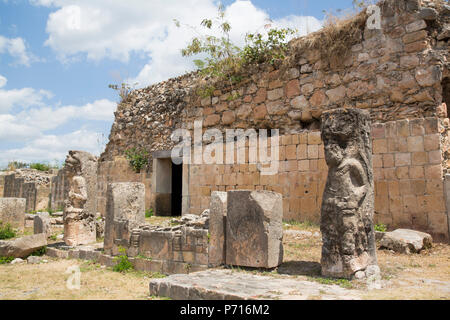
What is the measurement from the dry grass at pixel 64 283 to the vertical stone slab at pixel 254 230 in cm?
140

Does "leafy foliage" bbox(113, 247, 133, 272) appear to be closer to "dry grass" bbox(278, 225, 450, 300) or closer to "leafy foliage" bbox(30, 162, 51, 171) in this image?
"dry grass" bbox(278, 225, 450, 300)

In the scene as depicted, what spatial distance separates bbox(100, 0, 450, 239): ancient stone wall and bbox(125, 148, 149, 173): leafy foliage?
2620 mm

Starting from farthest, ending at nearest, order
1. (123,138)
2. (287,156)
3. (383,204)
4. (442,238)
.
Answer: (123,138)
(287,156)
(383,204)
(442,238)

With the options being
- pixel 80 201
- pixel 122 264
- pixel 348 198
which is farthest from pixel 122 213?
pixel 348 198

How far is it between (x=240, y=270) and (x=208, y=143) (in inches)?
271

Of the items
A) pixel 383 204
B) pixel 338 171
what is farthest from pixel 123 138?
pixel 338 171

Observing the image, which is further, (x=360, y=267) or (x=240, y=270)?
(x=240, y=270)

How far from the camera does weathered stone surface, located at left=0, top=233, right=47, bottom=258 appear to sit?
760cm

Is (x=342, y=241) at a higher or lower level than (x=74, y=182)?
lower

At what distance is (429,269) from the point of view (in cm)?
522

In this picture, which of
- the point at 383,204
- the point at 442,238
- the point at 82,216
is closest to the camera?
the point at 442,238

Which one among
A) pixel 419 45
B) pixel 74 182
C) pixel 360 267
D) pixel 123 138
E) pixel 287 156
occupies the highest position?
pixel 419 45

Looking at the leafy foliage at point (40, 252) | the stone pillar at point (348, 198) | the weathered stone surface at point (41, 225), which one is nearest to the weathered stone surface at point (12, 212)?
the weathered stone surface at point (41, 225)
